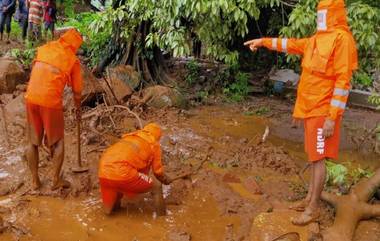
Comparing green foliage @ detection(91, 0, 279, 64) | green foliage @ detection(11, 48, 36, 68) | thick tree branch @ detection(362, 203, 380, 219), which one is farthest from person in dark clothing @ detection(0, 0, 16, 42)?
thick tree branch @ detection(362, 203, 380, 219)

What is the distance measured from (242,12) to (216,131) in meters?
2.31

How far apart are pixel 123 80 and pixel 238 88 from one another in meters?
2.62

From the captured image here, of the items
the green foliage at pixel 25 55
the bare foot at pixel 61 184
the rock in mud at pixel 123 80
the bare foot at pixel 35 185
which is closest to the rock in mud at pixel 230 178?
the bare foot at pixel 61 184

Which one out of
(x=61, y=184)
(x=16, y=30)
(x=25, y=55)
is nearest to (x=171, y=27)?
(x=61, y=184)

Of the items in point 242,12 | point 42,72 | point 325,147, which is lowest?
point 325,147

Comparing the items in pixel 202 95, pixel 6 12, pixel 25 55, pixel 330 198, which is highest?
pixel 6 12

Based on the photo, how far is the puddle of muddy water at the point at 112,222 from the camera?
4547mm

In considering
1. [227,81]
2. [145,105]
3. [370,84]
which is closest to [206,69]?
[227,81]

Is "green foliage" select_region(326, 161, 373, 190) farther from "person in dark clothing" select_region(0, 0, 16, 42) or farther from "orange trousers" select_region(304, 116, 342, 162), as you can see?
"person in dark clothing" select_region(0, 0, 16, 42)

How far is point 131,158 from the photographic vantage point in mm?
4609

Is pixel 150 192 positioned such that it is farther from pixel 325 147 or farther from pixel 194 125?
pixel 194 125

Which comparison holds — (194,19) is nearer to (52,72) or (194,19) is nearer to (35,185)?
(52,72)

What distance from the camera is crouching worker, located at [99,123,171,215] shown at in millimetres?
4547

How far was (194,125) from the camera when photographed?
25.9 feet
